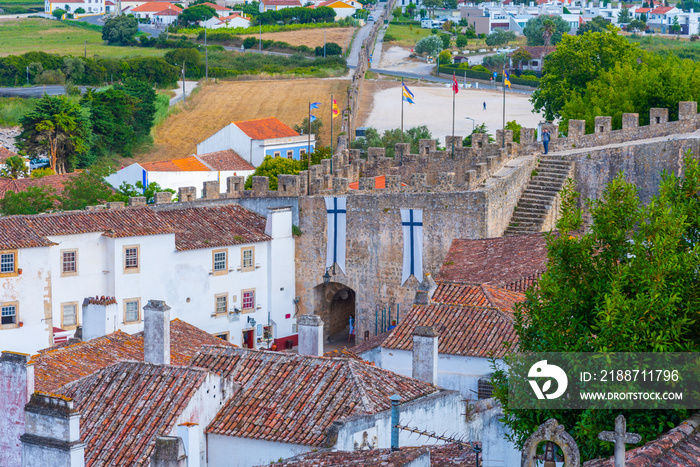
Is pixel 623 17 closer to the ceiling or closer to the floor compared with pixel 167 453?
closer to the ceiling

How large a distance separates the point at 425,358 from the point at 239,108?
260 feet

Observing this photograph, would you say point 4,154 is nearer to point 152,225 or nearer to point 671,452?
point 152,225

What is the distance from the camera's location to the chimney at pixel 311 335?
2775 centimetres

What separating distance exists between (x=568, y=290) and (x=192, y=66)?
100 metres

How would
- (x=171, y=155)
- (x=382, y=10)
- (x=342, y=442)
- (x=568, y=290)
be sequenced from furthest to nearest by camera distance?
(x=382, y=10) < (x=171, y=155) < (x=342, y=442) < (x=568, y=290)

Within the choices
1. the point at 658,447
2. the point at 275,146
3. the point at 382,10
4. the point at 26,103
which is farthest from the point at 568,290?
the point at 382,10

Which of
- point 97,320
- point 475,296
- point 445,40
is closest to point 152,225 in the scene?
point 97,320

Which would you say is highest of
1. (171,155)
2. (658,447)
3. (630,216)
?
(630,216)

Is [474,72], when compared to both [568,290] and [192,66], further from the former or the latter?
[568,290]

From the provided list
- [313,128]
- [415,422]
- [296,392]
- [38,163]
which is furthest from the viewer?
[313,128]

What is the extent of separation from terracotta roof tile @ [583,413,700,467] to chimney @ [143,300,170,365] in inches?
449

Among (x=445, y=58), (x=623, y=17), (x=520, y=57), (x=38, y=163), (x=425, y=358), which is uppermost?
(x=623, y=17)

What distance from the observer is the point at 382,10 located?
18900cm

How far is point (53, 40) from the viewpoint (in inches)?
5984
